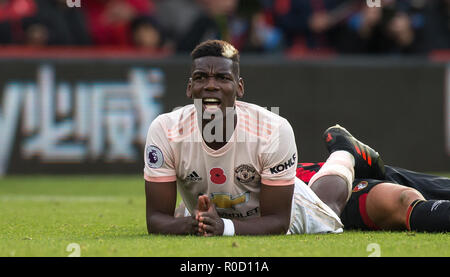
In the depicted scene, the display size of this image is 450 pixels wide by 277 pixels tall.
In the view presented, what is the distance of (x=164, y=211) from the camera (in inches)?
207

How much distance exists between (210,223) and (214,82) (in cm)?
86

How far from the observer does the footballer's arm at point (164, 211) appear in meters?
5.20

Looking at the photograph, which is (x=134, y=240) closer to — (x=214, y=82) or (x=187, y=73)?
(x=214, y=82)

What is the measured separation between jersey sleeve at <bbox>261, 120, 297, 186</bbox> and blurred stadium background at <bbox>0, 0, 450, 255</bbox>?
6447 millimetres

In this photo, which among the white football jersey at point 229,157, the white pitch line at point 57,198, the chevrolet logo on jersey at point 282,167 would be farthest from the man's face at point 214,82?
the white pitch line at point 57,198

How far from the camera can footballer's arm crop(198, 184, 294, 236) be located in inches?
203

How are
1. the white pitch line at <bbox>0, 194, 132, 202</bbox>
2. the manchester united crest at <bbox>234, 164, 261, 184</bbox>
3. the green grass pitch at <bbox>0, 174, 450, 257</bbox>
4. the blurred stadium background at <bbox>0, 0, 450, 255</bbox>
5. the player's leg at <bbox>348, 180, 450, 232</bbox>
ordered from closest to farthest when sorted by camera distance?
1. the green grass pitch at <bbox>0, 174, 450, 257</bbox>
2. the manchester united crest at <bbox>234, 164, 261, 184</bbox>
3. the player's leg at <bbox>348, 180, 450, 232</bbox>
4. the white pitch line at <bbox>0, 194, 132, 202</bbox>
5. the blurred stadium background at <bbox>0, 0, 450, 255</bbox>

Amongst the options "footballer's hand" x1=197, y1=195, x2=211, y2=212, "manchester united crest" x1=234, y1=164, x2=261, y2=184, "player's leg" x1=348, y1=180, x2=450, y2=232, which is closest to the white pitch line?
"player's leg" x1=348, y1=180, x2=450, y2=232

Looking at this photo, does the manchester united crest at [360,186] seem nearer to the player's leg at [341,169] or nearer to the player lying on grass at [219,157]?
the player's leg at [341,169]

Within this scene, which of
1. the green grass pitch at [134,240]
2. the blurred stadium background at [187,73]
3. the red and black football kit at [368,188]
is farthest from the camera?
the blurred stadium background at [187,73]

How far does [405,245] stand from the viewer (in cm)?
481

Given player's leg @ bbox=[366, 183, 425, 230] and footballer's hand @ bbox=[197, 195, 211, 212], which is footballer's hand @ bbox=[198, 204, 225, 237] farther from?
player's leg @ bbox=[366, 183, 425, 230]
